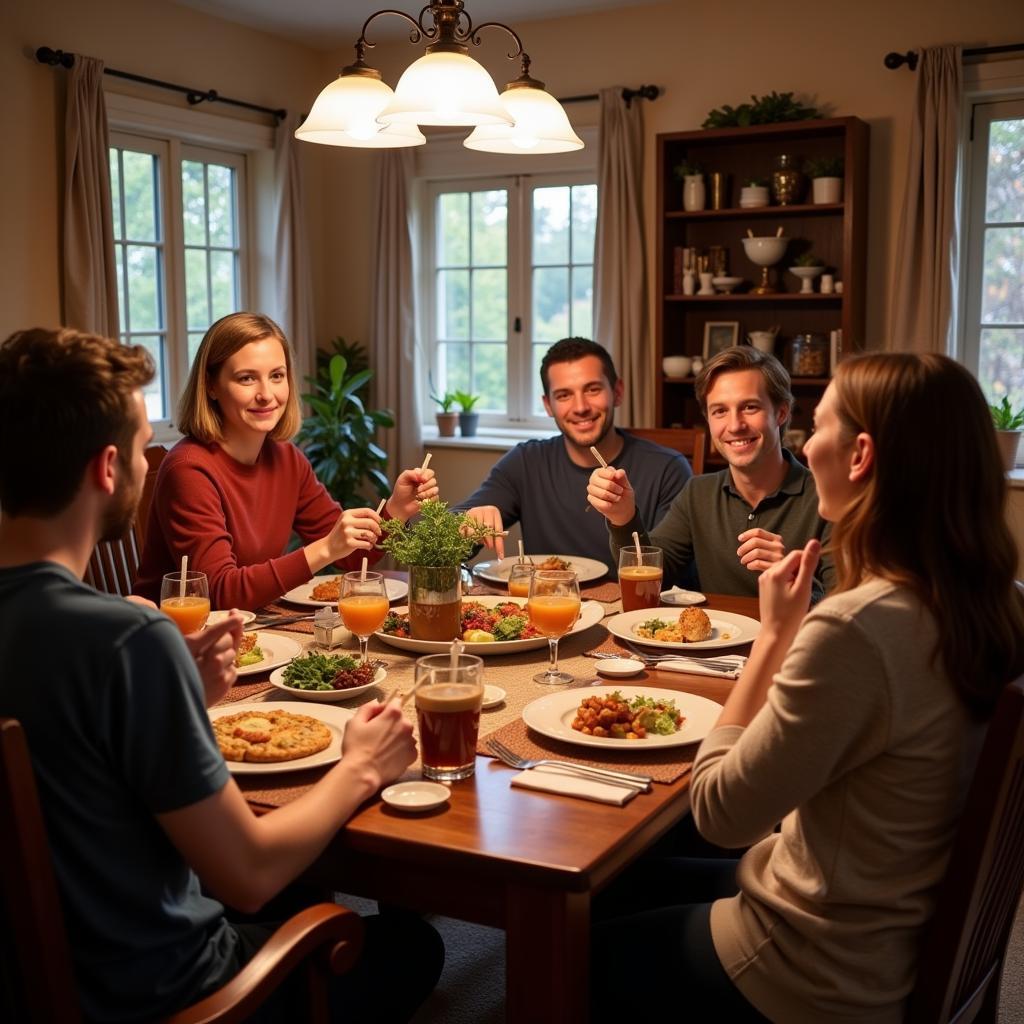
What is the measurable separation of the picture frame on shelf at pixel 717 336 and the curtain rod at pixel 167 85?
2.37m

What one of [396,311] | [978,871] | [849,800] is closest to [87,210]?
[396,311]

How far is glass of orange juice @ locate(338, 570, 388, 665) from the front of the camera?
6.46 feet

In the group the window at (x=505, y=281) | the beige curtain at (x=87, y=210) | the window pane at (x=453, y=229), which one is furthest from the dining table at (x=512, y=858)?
the window pane at (x=453, y=229)

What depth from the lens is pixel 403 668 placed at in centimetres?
200

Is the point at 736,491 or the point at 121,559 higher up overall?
the point at 736,491

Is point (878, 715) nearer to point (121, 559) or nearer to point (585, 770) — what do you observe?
point (585, 770)

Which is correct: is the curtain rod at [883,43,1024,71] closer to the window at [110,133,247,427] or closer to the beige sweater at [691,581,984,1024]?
the window at [110,133,247,427]

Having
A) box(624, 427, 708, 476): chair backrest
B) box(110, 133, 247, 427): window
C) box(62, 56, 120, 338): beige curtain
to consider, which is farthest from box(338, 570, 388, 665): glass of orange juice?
box(110, 133, 247, 427): window

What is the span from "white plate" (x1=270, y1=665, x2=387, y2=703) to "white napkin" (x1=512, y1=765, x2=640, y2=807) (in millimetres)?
362

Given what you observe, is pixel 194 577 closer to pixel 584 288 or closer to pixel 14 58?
pixel 14 58

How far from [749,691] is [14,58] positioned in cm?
409

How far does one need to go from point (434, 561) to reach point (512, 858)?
814mm

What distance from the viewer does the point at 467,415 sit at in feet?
19.5

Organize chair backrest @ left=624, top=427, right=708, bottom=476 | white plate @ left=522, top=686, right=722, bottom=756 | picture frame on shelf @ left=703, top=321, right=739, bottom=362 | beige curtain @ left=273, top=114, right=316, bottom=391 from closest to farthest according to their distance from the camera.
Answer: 1. white plate @ left=522, top=686, right=722, bottom=756
2. chair backrest @ left=624, top=427, right=708, bottom=476
3. picture frame on shelf @ left=703, top=321, right=739, bottom=362
4. beige curtain @ left=273, top=114, right=316, bottom=391
